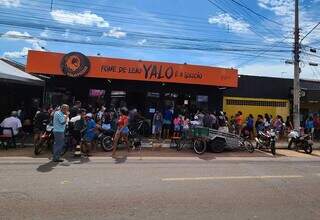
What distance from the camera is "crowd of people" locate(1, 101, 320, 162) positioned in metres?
14.2

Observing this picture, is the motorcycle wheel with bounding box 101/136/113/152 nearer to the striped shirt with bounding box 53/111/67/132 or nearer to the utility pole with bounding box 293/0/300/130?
the striped shirt with bounding box 53/111/67/132

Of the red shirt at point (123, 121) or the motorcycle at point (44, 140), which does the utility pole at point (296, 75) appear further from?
the motorcycle at point (44, 140)

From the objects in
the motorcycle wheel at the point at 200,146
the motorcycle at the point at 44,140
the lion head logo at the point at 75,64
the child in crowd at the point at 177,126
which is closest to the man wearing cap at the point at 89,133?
the motorcycle at the point at 44,140

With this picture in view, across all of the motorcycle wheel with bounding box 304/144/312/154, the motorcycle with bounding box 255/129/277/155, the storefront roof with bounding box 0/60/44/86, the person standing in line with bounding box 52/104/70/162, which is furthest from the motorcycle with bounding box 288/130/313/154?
the storefront roof with bounding box 0/60/44/86

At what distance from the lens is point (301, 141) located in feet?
70.7

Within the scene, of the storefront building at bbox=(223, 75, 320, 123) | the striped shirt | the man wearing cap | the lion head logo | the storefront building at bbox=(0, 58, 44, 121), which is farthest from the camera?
the storefront building at bbox=(223, 75, 320, 123)

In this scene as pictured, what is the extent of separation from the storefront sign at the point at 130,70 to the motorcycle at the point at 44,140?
19.3 feet

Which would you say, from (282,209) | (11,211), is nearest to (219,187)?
(282,209)

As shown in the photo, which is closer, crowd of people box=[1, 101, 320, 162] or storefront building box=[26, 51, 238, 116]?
crowd of people box=[1, 101, 320, 162]

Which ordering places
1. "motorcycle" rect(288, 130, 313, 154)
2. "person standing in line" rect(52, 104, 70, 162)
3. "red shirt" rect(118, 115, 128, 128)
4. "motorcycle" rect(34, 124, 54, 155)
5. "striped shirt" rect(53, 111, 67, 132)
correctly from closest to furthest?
"person standing in line" rect(52, 104, 70, 162) → "striped shirt" rect(53, 111, 67, 132) → "motorcycle" rect(34, 124, 54, 155) → "red shirt" rect(118, 115, 128, 128) → "motorcycle" rect(288, 130, 313, 154)

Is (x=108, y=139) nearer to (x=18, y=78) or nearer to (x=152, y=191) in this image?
(x=18, y=78)

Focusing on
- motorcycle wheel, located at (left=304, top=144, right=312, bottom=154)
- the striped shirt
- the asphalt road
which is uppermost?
the striped shirt

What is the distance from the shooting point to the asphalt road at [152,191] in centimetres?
751

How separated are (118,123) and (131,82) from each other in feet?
25.7
